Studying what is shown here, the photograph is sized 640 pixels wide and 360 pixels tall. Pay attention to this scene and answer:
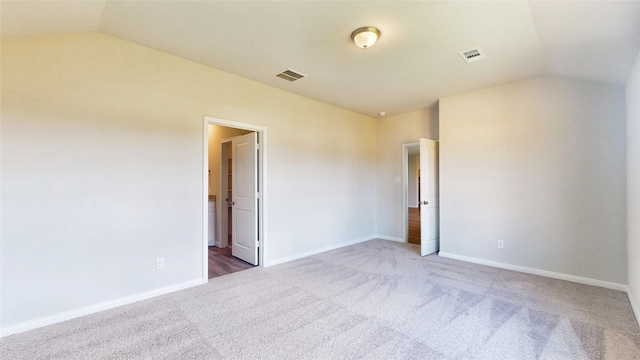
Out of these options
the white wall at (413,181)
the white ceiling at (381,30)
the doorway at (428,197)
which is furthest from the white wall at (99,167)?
the white wall at (413,181)

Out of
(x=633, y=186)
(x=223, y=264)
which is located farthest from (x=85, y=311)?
(x=633, y=186)

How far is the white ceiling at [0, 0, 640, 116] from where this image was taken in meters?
2.13

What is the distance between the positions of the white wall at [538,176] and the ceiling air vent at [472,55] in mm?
1197

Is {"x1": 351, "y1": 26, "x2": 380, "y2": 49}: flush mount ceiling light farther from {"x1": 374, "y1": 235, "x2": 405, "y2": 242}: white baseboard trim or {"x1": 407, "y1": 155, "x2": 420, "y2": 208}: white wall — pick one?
{"x1": 407, "y1": 155, "x2": 420, "y2": 208}: white wall

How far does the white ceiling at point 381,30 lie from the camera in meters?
2.13

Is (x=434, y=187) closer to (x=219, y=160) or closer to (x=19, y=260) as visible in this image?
(x=219, y=160)

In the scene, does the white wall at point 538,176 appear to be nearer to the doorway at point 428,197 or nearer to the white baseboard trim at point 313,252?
the doorway at point 428,197

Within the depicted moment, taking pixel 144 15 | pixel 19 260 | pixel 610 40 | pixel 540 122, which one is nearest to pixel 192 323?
pixel 19 260

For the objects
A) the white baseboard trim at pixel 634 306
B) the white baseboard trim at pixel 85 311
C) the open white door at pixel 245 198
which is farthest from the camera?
the open white door at pixel 245 198

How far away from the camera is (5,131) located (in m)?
2.20

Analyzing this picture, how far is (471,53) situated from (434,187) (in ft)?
7.99

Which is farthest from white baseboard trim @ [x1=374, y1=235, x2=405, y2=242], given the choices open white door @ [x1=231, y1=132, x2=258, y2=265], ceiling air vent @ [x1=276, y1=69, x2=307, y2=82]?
ceiling air vent @ [x1=276, y1=69, x2=307, y2=82]

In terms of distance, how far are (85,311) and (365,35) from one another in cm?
369

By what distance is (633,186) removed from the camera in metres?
2.63
